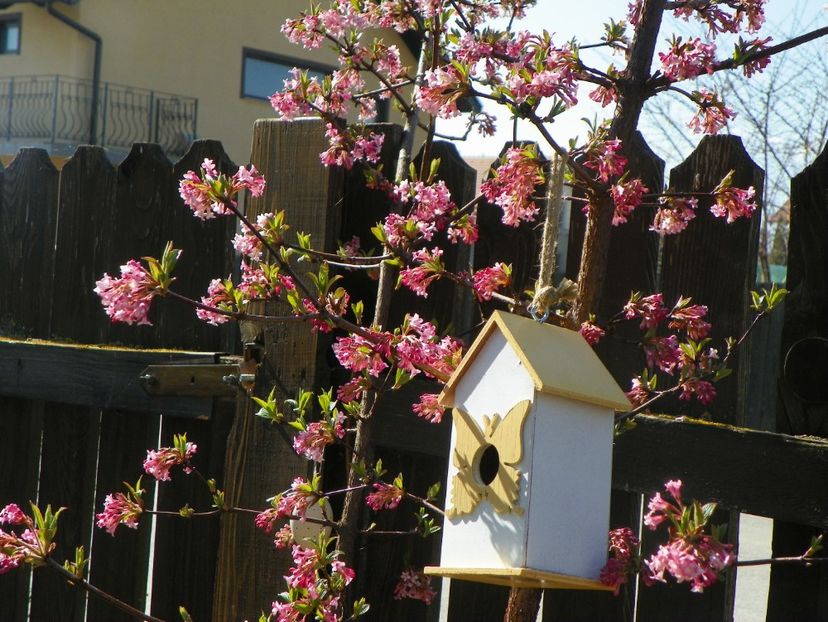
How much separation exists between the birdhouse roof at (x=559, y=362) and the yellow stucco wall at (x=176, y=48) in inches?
832

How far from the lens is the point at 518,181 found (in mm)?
1835

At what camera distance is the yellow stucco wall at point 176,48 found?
2145cm

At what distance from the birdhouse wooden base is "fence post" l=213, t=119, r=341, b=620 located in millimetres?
1015

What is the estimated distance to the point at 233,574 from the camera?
2.73 metres

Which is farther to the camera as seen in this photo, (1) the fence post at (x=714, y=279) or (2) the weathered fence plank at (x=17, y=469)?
(2) the weathered fence plank at (x=17, y=469)

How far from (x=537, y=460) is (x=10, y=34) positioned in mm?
23148

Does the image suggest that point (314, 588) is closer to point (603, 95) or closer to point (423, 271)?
point (423, 271)

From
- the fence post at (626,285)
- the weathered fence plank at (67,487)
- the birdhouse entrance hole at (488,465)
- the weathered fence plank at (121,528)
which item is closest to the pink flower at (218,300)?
the birdhouse entrance hole at (488,465)

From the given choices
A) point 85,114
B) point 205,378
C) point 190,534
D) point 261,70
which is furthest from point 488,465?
point 261,70

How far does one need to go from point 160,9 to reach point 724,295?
21.6m

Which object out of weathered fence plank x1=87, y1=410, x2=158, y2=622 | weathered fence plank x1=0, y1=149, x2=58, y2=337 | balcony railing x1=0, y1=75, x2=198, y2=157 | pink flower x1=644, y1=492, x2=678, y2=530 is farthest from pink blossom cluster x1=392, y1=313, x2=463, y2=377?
balcony railing x1=0, y1=75, x2=198, y2=157

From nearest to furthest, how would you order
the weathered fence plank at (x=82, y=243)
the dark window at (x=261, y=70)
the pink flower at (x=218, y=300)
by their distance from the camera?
the pink flower at (x=218, y=300) → the weathered fence plank at (x=82, y=243) → the dark window at (x=261, y=70)

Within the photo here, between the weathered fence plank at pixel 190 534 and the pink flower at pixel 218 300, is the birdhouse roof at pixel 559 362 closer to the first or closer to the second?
the pink flower at pixel 218 300

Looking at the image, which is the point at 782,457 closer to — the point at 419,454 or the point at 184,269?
the point at 419,454
